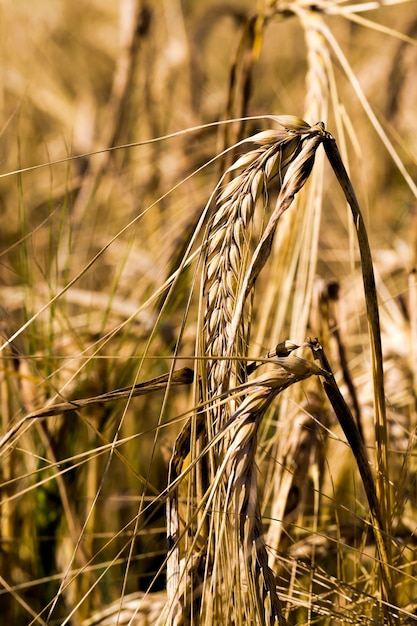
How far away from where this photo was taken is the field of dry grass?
43 centimetres

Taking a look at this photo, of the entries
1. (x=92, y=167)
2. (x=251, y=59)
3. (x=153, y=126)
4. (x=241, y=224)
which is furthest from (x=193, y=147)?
(x=241, y=224)

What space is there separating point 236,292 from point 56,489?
50cm

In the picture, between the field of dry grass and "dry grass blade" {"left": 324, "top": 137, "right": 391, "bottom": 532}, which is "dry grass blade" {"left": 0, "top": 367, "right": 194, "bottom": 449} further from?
"dry grass blade" {"left": 324, "top": 137, "right": 391, "bottom": 532}

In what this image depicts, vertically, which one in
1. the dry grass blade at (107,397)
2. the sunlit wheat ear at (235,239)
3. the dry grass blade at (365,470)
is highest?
the sunlit wheat ear at (235,239)

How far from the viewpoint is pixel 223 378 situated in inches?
16.9

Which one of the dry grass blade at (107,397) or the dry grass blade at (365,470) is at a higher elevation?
the dry grass blade at (107,397)

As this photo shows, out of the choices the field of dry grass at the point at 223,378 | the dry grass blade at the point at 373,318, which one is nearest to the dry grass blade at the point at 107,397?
the field of dry grass at the point at 223,378

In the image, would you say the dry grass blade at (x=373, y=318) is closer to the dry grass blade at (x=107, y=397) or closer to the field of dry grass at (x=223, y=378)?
the field of dry grass at (x=223, y=378)

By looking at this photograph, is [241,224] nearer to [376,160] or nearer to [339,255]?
[339,255]

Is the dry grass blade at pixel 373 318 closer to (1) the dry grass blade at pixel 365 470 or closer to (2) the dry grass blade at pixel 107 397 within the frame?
(1) the dry grass blade at pixel 365 470

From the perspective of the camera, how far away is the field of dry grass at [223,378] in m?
0.43

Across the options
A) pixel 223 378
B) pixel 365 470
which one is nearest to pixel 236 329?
pixel 223 378

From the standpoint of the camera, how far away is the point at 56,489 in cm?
85

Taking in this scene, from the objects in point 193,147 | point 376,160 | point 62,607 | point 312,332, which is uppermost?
point 376,160
